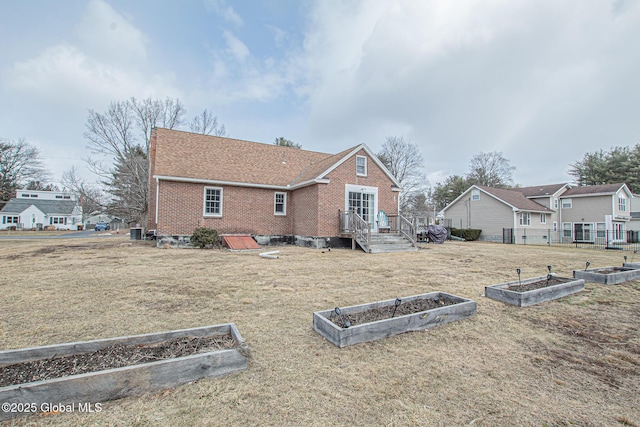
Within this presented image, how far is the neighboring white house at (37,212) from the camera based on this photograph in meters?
44.3

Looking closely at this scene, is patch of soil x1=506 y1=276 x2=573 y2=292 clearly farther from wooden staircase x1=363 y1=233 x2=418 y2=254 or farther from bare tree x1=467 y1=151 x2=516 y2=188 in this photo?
bare tree x1=467 y1=151 x2=516 y2=188

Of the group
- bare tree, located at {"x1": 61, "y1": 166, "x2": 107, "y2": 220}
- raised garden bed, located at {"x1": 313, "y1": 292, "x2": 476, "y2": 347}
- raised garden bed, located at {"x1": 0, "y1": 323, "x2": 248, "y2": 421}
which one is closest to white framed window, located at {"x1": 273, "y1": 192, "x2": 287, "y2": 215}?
raised garden bed, located at {"x1": 313, "y1": 292, "x2": 476, "y2": 347}

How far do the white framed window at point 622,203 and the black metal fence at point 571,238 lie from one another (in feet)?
7.97

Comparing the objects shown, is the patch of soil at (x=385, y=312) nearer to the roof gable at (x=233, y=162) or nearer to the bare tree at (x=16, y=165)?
the roof gable at (x=233, y=162)

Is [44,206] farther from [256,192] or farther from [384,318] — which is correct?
[384,318]

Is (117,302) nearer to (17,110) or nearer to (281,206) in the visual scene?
(281,206)

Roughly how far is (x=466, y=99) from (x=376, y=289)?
56.0ft

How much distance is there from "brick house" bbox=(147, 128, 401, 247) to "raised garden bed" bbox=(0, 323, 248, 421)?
11.6 meters

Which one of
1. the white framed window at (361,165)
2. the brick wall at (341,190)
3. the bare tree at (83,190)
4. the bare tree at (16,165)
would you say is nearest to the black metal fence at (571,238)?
the brick wall at (341,190)

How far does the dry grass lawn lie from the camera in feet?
7.24

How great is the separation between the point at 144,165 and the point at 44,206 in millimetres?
40706

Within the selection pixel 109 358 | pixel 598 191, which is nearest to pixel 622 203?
pixel 598 191

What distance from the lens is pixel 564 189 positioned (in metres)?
31.1

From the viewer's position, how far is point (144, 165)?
81.3 feet
